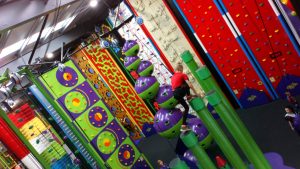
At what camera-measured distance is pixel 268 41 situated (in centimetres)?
718

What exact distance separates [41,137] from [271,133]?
5.52 meters

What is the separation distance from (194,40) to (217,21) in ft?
2.83

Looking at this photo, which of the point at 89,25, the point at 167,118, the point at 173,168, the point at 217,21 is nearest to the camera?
the point at 173,168

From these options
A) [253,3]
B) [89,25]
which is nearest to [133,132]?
[89,25]

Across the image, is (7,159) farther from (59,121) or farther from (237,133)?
(237,133)

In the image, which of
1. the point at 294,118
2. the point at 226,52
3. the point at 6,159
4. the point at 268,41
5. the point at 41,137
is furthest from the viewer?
the point at 41,137

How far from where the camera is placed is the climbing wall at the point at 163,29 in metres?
8.41

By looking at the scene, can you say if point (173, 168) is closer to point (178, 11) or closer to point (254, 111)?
point (254, 111)

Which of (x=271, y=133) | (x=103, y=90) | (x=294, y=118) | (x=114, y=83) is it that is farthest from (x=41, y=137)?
(x=294, y=118)

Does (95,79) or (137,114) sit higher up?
(95,79)

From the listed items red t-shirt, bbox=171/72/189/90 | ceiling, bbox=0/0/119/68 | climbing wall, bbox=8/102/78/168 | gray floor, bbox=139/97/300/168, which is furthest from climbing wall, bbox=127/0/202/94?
climbing wall, bbox=8/102/78/168

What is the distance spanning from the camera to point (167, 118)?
6.64m

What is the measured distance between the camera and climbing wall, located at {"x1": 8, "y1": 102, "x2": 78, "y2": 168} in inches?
317

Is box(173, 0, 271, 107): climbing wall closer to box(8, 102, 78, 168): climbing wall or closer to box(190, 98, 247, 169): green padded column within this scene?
box(190, 98, 247, 169): green padded column
